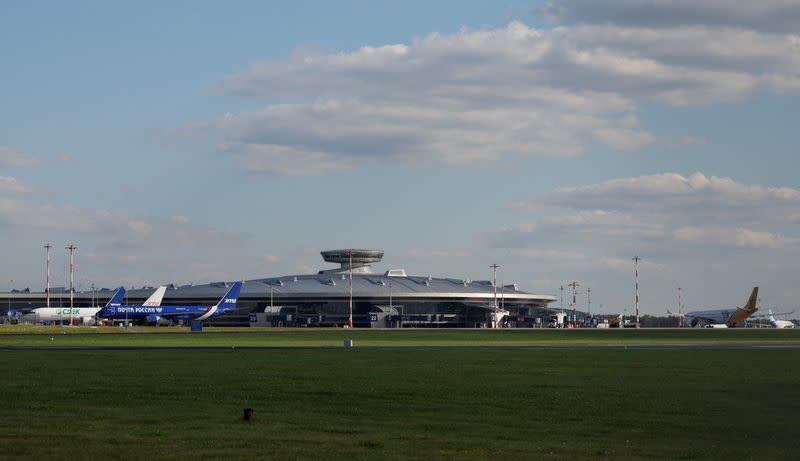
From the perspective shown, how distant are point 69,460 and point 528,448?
10109mm

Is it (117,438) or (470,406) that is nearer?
(117,438)

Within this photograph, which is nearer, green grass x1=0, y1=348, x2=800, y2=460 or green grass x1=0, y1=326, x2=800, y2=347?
green grass x1=0, y1=348, x2=800, y2=460

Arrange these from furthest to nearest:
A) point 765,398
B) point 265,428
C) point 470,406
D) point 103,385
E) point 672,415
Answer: point 103,385 → point 765,398 → point 470,406 → point 672,415 → point 265,428

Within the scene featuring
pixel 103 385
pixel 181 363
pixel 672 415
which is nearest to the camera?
pixel 672 415

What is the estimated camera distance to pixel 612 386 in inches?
1591

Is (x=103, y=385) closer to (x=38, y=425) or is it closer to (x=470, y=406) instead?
(x=38, y=425)

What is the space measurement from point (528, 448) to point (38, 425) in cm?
1288

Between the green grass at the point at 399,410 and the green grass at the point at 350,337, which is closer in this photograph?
the green grass at the point at 399,410

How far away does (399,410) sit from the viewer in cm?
3136

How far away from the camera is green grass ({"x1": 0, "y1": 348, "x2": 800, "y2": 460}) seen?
23.5 meters

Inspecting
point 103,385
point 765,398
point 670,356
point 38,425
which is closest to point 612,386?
point 765,398

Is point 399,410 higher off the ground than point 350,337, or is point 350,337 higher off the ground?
point 350,337

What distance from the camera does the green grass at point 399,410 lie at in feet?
77.0

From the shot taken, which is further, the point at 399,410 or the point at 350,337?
the point at 350,337
